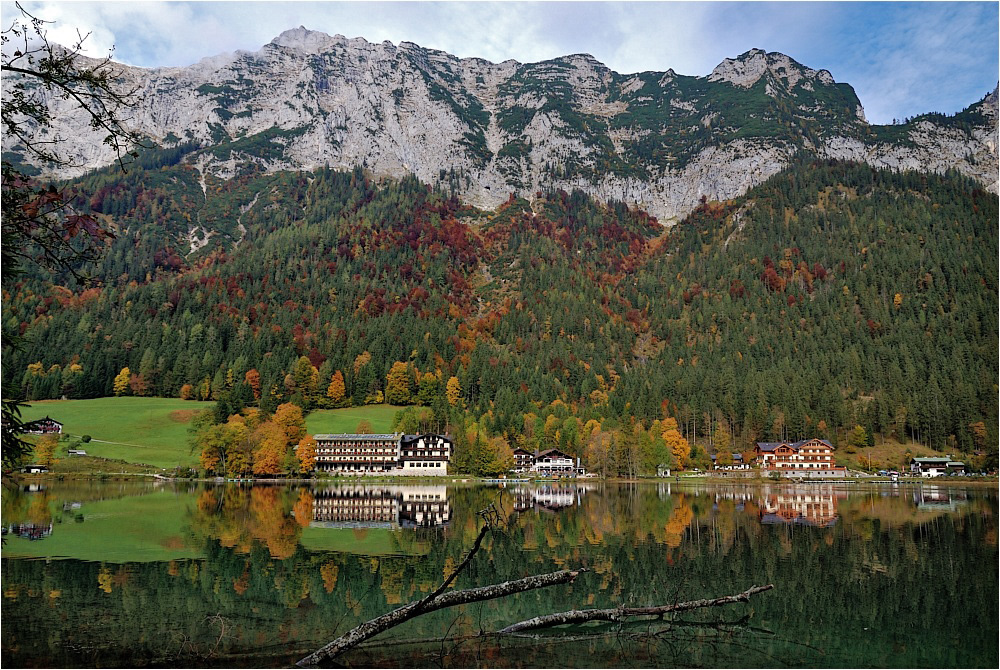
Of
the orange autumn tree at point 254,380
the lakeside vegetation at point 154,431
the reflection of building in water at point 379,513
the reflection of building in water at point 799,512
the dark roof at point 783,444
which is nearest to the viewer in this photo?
the reflection of building in water at point 379,513

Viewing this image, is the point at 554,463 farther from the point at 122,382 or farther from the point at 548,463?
the point at 122,382

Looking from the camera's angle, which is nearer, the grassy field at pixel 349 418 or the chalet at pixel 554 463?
the chalet at pixel 554 463

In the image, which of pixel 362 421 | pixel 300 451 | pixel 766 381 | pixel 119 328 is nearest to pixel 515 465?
pixel 362 421

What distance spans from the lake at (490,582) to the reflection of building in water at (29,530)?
29 centimetres

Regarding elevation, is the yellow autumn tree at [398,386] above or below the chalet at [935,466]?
above

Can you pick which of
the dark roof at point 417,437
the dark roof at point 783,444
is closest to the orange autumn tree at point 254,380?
the dark roof at point 417,437

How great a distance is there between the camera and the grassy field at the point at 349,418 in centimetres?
13638

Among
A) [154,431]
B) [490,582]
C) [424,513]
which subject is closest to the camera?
[490,582]

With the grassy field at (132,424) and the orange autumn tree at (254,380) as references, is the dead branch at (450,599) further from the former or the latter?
the orange autumn tree at (254,380)

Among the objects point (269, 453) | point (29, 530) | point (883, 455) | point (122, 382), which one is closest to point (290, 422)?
point (269, 453)

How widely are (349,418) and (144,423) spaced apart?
41741 millimetres

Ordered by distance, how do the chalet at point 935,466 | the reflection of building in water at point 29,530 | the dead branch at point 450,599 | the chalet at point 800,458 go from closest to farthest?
the dead branch at point 450,599, the reflection of building in water at point 29,530, the chalet at point 935,466, the chalet at point 800,458

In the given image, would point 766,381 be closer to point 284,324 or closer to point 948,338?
point 948,338

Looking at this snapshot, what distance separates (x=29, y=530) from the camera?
36.6 metres
